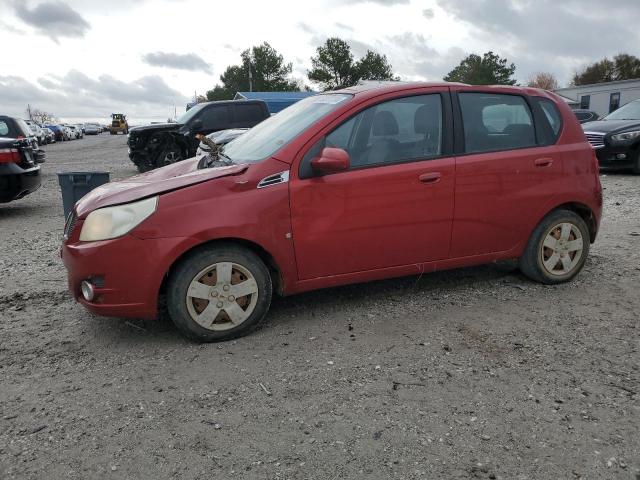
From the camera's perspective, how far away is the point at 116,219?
353cm

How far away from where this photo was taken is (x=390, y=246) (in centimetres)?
404

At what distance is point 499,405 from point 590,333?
4.19 feet

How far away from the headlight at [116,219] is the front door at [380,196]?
948 mm

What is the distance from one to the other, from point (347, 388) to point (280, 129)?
2.11 m

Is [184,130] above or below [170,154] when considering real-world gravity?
above

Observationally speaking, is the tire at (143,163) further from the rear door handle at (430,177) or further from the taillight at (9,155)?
the rear door handle at (430,177)

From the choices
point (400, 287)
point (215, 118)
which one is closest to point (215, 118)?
point (215, 118)

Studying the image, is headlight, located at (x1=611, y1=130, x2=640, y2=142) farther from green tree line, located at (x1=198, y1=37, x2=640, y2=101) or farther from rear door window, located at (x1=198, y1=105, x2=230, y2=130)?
green tree line, located at (x1=198, y1=37, x2=640, y2=101)

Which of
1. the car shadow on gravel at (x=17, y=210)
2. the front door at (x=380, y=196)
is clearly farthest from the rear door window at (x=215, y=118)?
the front door at (x=380, y=196)

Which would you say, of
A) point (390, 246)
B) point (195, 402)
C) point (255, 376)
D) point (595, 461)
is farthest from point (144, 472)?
point (390, 246)

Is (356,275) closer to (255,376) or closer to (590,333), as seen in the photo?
(255,376)

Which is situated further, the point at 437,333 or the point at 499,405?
the point at 437,333

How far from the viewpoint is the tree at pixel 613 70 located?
68.9 m

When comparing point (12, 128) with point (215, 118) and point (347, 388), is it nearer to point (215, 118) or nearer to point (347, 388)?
point (215, 118)
